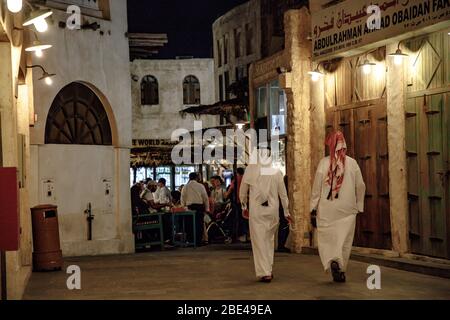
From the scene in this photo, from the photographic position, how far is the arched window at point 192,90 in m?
46.5

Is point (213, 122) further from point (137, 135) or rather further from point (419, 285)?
point (419, 285)

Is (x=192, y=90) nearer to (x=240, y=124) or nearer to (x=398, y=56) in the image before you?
(x=240, y=124)

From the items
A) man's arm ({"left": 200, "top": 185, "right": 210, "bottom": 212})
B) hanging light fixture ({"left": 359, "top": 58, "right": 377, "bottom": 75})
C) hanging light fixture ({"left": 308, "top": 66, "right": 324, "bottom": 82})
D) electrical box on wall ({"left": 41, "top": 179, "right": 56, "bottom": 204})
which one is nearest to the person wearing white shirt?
man's arm ({"left": 200, "top": 185, "right": 210, "bottom": 212})

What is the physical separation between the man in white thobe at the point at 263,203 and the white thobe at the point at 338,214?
1.89 feet

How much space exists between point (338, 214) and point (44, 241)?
5.37 metres

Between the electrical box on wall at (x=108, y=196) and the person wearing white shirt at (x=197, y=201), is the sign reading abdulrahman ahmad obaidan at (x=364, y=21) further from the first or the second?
the person wearing white shirt at (x=197, y=201)

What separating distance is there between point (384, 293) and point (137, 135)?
118 feet

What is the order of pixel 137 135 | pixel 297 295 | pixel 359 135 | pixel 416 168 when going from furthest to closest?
pixel 137 135, pixel 359 135, pixel 416 168, pixel 297 295

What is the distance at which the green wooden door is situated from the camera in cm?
1305

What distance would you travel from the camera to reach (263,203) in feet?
40.9

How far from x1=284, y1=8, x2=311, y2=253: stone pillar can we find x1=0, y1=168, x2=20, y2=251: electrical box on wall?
10.3 m

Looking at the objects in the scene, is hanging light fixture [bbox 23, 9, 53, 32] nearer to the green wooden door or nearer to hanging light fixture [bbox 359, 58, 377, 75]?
hanging light fixture [bbox 359, 58, 377, 75]
